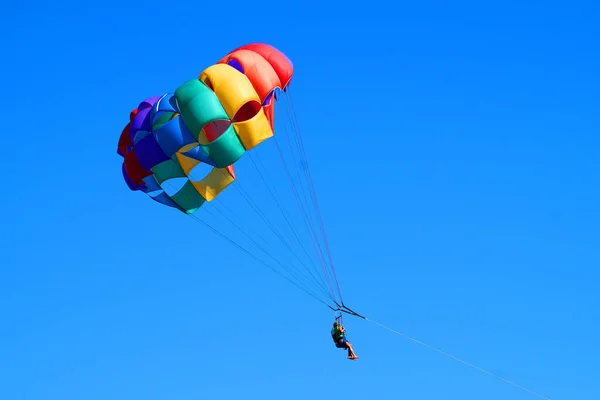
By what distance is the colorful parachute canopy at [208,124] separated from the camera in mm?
31984

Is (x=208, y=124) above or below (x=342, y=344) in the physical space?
above

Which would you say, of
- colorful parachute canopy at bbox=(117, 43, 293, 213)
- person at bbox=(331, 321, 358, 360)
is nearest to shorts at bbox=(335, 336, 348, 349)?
person at bbox=(331, 321, 358, 360)

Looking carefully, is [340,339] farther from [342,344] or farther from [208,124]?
[208,124]

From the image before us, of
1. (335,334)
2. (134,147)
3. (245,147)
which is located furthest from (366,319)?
(134,147)

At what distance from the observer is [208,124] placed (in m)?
32.3

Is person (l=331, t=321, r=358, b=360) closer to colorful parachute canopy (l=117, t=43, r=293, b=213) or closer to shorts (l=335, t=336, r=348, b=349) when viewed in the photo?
shorts (l=335, t=336, r=348, b=349)

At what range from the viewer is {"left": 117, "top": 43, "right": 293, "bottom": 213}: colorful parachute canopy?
105 ft

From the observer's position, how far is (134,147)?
33375mm

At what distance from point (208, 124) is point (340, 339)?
6.19 metres

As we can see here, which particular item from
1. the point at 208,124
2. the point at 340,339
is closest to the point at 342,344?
the point at 340,339

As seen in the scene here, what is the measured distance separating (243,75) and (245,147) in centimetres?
175

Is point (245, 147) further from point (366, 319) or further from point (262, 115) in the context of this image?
point (366, 319)

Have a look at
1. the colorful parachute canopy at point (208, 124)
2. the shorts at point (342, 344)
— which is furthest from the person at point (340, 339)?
the colorful parachute canopy at point (208, 124)

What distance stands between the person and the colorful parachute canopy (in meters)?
4.59
